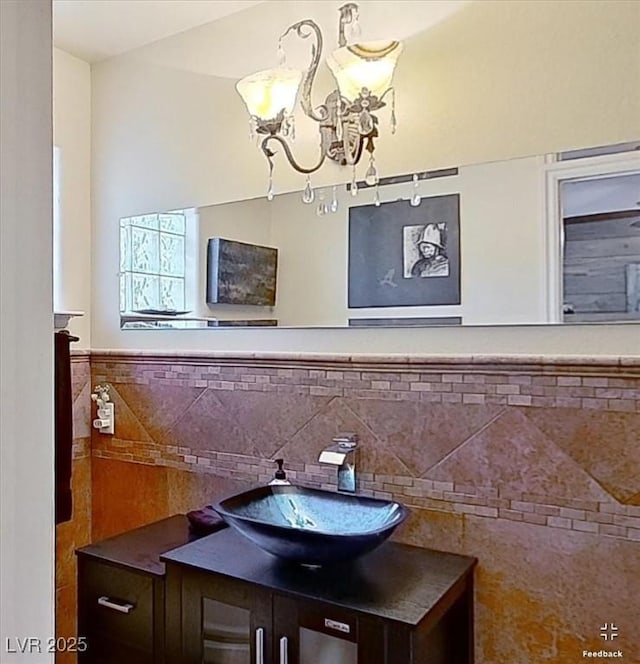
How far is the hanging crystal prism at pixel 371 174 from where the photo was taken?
79.1 inches

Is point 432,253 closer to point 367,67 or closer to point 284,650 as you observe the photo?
point 367,67

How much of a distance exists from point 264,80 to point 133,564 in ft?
5.42

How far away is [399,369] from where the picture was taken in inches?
76.8

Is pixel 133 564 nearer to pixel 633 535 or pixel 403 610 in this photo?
pixel 403 610

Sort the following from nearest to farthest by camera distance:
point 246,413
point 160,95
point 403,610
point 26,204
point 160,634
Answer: point 26,204
point 403,610
point 160,634
point 246,413
point 160,95

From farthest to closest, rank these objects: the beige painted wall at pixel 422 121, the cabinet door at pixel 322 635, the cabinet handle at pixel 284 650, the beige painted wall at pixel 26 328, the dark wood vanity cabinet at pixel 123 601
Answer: the dark wood vanity cabinet at pixel 123 601
the beige painted wall at pixel 422 121
the cabinet handle at pixel 284 650
the cabinet door at pixel 322 635
the beige painted wall at pixel 26 328

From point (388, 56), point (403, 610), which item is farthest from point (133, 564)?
point (388, 56)

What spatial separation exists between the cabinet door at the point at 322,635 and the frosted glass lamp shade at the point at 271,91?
5.07ft

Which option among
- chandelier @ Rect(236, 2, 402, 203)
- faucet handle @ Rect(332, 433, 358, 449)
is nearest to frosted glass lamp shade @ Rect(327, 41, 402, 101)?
chandelier @ Rect(236, 2, 402, 203)

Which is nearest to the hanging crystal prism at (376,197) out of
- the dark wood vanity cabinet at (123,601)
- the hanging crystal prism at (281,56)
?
the hanging crystal prism at (281,56)

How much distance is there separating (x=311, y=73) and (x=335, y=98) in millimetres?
145

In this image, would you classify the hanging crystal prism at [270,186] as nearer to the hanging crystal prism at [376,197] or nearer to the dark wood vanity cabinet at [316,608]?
the hanging crystal prism at [376,197]

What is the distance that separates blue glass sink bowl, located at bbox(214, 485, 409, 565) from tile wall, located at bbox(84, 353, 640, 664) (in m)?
0.10

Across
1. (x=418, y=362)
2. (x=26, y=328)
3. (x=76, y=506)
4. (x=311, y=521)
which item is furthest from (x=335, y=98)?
(x=76, y=506)
